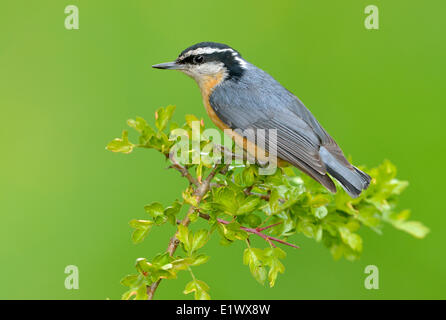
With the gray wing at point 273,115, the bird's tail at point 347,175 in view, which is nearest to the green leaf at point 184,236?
the bird's tail at point 347,175

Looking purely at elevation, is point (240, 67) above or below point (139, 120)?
above

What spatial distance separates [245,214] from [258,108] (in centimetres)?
85

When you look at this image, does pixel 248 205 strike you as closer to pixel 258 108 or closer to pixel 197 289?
pixel 197 289

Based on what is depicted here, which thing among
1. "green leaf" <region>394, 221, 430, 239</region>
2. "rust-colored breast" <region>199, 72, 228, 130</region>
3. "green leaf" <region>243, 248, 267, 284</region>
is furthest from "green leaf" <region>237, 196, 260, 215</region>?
"rust-colored breast" <region>199, 72, 228, 130</region>

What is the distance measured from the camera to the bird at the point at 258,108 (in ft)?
6.84

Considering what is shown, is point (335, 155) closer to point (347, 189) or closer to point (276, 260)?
point (347, 189)

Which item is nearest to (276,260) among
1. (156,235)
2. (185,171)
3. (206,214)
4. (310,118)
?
(206,214)

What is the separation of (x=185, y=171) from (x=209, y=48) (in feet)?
3.26

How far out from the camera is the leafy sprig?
1.32 meters

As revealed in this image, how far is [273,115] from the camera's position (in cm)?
221

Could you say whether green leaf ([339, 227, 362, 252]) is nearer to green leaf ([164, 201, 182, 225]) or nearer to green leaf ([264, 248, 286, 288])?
green leaf ([264, 248, 286, 288])

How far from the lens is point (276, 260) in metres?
1.40

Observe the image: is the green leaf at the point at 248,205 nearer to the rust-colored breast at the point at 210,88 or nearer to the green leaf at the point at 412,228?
the green leaf at the point at 412,228

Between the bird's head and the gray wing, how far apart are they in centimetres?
8
